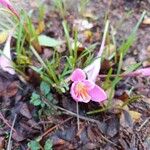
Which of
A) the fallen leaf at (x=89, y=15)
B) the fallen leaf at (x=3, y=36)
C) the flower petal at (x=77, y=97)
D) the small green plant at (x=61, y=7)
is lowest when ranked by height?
the flower petal at (x=77, y=97)

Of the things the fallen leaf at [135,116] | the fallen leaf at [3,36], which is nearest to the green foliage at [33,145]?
the fallen leaf at [135,116]

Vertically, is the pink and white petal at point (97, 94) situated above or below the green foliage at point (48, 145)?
above

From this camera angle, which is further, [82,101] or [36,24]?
[36,24]

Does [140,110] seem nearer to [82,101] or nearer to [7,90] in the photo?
[82,101]

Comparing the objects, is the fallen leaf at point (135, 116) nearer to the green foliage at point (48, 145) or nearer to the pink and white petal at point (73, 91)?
the pink and white petal at point (73, 91)

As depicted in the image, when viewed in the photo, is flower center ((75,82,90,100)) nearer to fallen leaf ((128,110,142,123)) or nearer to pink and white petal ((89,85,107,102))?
pink and white petal ((89,85,107,102))

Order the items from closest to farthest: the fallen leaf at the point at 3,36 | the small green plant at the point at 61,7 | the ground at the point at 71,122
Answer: the ground at the point at 71,122 → the fallen leaf at the point at 3,36 → the small green plant at the point at 61,7

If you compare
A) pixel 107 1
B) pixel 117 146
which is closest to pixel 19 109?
pixel 117 146

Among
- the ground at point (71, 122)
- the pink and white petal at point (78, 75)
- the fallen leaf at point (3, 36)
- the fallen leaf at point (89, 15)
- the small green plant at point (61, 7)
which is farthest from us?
the fallen leaf at point (89, 15)
